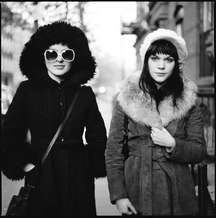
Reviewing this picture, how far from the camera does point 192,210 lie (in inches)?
101

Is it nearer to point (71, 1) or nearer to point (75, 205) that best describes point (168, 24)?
point (71, 1)

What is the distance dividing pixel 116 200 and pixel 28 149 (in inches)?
31.4

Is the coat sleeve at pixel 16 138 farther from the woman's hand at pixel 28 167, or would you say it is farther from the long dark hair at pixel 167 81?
the long dark hair at pixel 167 81

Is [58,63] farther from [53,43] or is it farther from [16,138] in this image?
[16,138]

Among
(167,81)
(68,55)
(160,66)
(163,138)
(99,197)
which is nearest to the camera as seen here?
(163,138)

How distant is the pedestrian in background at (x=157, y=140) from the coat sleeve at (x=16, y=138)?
70 cm

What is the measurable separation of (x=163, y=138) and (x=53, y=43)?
1.12m

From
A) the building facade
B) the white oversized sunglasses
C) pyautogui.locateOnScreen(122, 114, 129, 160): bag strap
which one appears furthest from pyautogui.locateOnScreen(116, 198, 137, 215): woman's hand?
the building facade

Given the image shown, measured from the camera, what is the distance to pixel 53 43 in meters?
2.98

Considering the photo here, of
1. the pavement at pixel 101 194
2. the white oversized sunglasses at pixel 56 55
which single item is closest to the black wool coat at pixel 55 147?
the white oversized sunglasses at pixel 56 55

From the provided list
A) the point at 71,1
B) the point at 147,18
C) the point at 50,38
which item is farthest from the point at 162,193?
the point at 147,18

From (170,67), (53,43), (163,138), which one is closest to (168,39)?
(170,67)

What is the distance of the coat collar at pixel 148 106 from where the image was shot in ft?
8.34

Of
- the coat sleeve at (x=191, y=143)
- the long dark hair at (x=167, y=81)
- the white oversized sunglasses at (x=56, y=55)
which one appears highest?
the white oversized sunglasses at (x=56, y=55)
